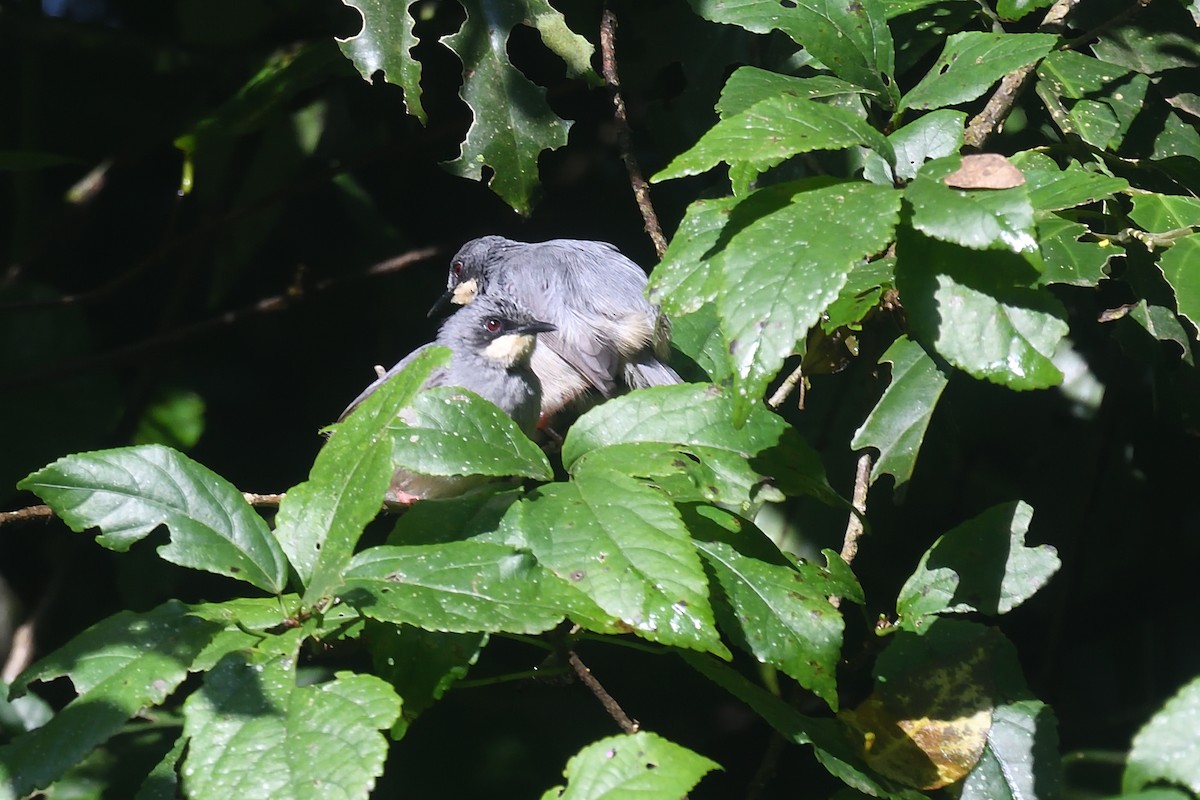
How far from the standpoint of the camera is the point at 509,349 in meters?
3.66

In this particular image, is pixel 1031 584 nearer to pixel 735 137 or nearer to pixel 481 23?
pixel 735 137

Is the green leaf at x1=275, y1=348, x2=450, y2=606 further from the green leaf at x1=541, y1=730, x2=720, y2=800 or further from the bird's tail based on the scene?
the bird's tail

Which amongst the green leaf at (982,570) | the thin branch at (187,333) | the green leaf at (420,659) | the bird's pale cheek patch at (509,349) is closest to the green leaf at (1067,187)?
the green leaf at (982,570)

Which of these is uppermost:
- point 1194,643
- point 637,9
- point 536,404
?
point 637,9

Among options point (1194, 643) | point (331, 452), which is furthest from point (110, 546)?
point (1194, 643)

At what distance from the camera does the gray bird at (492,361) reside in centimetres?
348

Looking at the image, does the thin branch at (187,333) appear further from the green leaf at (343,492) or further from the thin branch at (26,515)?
the green leaf at (343,492)

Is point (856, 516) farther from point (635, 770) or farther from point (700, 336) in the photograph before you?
point (635, 770)

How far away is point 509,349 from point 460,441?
1.98 metres

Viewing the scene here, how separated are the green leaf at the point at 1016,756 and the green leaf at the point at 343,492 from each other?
108 cm

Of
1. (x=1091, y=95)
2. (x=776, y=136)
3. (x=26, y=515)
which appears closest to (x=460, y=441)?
(x=776, y=136)

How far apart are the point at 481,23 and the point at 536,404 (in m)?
1.26

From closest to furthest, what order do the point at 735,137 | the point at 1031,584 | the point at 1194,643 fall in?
1. the point at 735,137
2. the point at 1031,584
3. the point at 1194,643

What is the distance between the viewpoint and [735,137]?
1573mm
